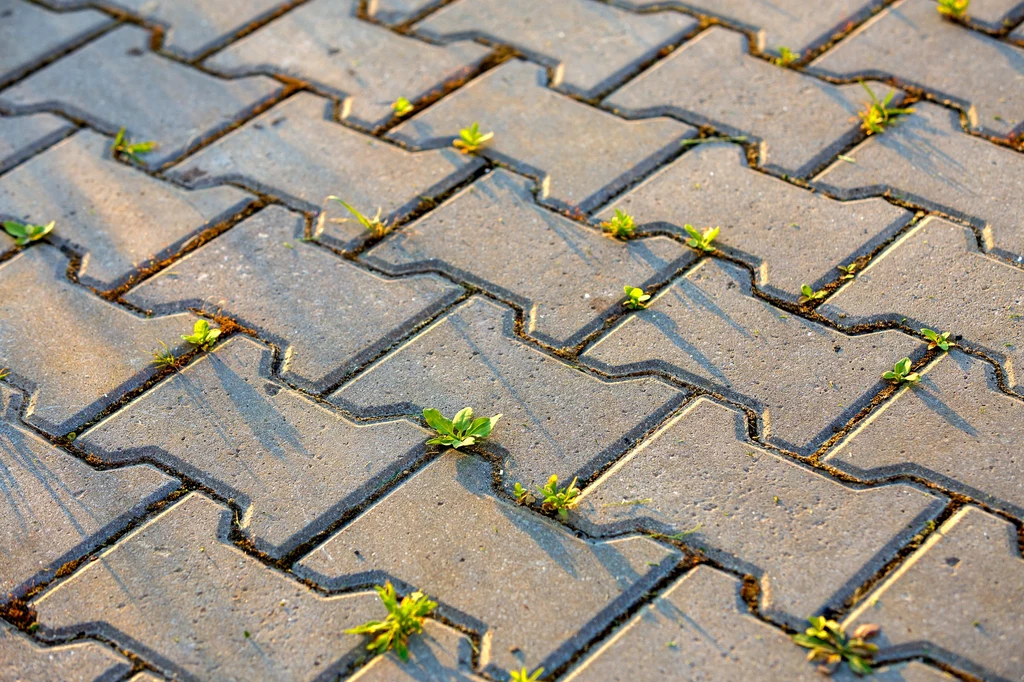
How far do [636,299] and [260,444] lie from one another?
2.97 ft

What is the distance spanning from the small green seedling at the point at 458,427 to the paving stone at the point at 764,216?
76 cm

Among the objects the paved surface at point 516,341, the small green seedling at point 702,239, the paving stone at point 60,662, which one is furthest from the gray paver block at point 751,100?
the paving stone at point 60,662

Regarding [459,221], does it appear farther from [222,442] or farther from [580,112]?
[222,442]

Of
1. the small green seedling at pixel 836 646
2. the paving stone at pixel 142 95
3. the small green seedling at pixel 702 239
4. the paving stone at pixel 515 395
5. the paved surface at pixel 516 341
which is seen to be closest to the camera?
the small green seedling at pixel 836 646

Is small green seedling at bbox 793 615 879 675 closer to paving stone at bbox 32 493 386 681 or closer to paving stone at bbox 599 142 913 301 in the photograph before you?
paving stone at bbox 32 493 386 681

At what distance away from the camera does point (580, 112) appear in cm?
314

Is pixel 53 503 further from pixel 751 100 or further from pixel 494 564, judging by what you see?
pixel 751 100

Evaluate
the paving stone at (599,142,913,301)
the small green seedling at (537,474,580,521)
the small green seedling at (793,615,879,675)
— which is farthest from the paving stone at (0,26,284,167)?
the small green seedling at (793,615,879,675)

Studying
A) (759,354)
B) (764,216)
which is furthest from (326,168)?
(759,354)

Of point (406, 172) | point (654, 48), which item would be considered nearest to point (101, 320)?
point (406, 172)

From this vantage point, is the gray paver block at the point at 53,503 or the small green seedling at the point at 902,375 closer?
the gray paver block at the point at 53,503

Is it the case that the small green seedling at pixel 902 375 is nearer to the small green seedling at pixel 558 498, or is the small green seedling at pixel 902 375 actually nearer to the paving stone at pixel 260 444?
the small green seedling at pixel 558 498

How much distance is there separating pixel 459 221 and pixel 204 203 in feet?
2.28

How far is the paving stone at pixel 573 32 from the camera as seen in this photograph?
329 centimetres
